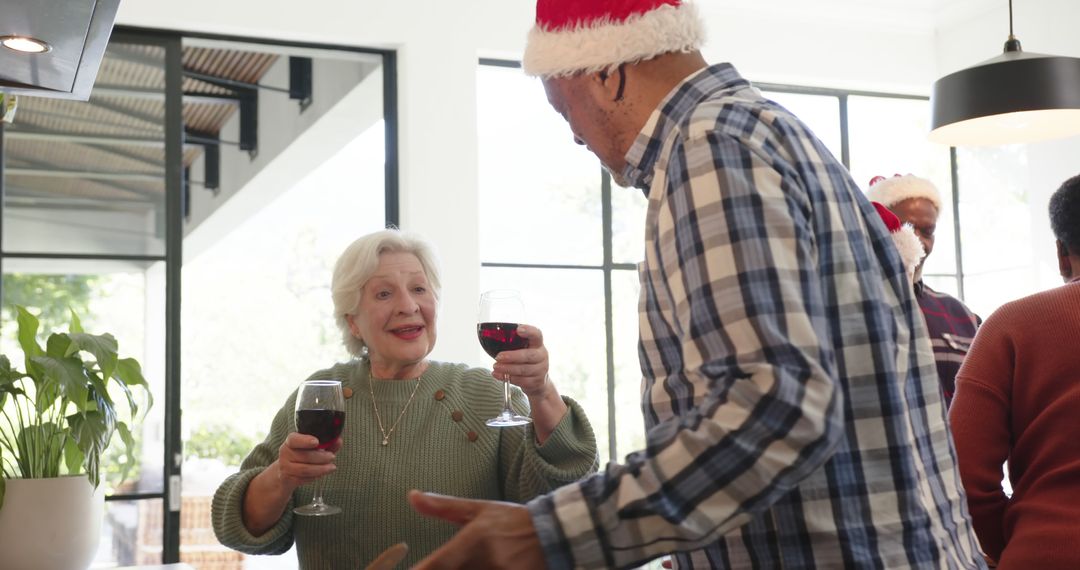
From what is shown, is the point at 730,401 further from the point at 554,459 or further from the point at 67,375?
the point at 67,375

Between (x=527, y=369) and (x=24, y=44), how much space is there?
1.08 m

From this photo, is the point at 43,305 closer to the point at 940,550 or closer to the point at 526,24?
the point at 526,24

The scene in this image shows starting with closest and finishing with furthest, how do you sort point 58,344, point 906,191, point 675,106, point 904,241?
1. point 675,106
2. point 58,344
3. point 904,241
4. point 906,191

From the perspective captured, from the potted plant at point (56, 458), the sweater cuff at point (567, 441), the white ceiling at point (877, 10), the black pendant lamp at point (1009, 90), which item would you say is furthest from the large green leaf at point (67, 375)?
the white ceiling at point (877, 10)

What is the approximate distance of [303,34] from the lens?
192 inches

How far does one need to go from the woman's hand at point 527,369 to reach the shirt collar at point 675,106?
2.66 feet

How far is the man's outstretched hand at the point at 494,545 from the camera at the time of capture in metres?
0.90

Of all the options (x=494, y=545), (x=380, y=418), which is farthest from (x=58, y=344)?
(x=494, y=545)

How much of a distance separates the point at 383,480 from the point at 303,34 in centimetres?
332

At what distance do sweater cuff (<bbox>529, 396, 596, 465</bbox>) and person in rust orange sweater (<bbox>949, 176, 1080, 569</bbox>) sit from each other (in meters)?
0.65

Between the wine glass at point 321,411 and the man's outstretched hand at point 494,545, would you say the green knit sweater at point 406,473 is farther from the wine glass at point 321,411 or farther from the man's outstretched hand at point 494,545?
the man's outstretched hand at point 494,545

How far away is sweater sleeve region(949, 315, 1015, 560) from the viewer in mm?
1885

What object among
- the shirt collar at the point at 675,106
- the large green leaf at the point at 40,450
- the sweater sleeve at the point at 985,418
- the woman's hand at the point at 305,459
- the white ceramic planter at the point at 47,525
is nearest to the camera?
the shirt collar at the point at 675,106

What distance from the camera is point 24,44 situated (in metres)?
1.99
